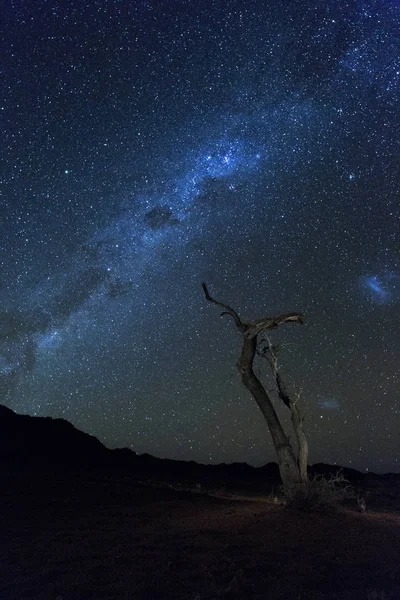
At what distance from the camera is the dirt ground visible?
25.5 feet

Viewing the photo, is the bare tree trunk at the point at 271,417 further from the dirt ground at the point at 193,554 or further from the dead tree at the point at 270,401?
the dirt ground at the point at 193,554

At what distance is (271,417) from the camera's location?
16078 millimetres

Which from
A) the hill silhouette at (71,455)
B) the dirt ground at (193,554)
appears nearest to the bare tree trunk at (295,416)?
the dirt ground at (193,554)

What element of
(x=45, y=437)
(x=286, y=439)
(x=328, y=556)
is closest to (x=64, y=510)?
(x=286, y=439)

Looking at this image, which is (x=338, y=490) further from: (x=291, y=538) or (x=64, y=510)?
(x=64, y=510)

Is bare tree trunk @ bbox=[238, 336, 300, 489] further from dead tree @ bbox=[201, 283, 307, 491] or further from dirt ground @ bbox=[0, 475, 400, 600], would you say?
dirt ground @ bbox=[0, 475, 400, 600]

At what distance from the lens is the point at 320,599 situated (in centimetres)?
714

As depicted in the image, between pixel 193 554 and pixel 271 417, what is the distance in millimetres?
6828

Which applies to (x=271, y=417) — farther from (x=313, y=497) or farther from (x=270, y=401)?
(x=313, y=497)

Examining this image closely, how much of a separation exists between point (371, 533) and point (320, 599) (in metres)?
5.26

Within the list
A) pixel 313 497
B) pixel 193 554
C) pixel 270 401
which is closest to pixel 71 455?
pixel 270 401

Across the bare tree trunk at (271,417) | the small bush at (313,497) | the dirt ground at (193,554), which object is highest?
the bare tree trunk at (271,417)

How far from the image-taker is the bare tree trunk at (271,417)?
15484 millimetres

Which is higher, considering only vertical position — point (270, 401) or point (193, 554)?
point (270, 401)
